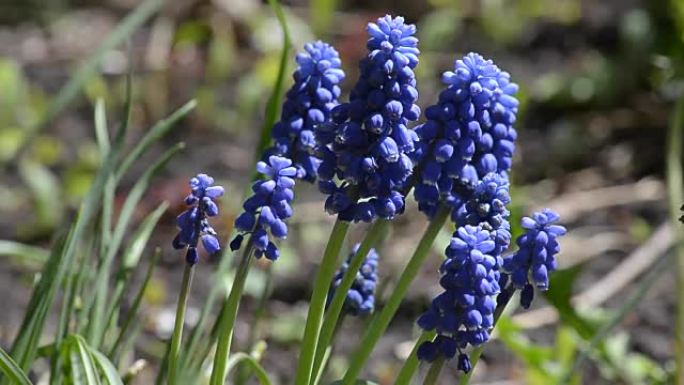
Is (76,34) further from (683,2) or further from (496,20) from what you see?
(683,2)

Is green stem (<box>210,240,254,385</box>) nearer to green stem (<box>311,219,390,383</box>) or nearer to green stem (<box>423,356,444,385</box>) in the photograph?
green stem (<box>311,219,390,383</box>)

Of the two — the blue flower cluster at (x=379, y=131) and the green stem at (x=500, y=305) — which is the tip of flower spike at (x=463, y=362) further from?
the blue flower cluster at (x=379, y=131)

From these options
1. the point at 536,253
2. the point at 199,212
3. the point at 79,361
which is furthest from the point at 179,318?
the point at 536,253

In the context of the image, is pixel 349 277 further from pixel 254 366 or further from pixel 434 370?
pixel 254 366

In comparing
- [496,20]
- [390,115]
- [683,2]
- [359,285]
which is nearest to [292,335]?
[359,285]

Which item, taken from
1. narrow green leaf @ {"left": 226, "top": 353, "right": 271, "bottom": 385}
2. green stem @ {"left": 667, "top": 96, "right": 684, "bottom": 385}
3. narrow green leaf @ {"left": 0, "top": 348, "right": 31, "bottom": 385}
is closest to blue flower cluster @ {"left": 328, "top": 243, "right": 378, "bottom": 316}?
narrow green leaf @ {"left": 226, "top": 353, "right": 271, "bottom": 385}
